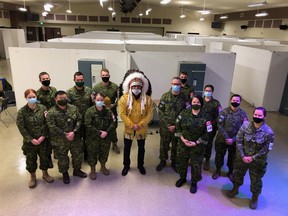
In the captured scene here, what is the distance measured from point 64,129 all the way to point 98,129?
0.48 m

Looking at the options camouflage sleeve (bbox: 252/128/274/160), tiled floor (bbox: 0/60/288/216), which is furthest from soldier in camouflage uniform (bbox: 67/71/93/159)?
camouflage sleeve (bbox: 252/128/274/160)

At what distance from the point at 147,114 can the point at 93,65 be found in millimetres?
2310

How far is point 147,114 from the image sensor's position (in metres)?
3.55

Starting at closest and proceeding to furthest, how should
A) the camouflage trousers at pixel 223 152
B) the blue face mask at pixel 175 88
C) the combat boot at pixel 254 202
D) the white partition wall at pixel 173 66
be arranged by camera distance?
the combat boot at pixel 254 202 < the camouflage trousers at pixel 223 152 < the blue face mask at pixel 175 88 < the white partition wall at pixel 173 66

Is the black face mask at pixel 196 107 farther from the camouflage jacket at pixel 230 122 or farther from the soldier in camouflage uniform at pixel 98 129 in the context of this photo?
the soldier in camouflage uniform at pixel 98 129

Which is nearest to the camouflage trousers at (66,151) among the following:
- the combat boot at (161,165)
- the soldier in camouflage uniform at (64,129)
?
the soldier in camouflage uniform at (64,129)

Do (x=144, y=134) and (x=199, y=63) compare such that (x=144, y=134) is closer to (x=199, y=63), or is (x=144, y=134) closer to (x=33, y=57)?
(x=199, y=63)

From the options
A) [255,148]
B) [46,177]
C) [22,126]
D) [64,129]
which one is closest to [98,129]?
[64,129]

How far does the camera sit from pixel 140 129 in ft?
11.5

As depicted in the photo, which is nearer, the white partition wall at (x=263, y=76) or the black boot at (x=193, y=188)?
the black boot at (x=193, y=188)

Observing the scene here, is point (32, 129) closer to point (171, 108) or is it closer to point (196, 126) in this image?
point (171, 108)

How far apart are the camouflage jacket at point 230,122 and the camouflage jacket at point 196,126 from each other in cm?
44

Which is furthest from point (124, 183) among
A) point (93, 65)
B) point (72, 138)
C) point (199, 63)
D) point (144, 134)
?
point (199, 63)

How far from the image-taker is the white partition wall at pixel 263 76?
22.1 feet
